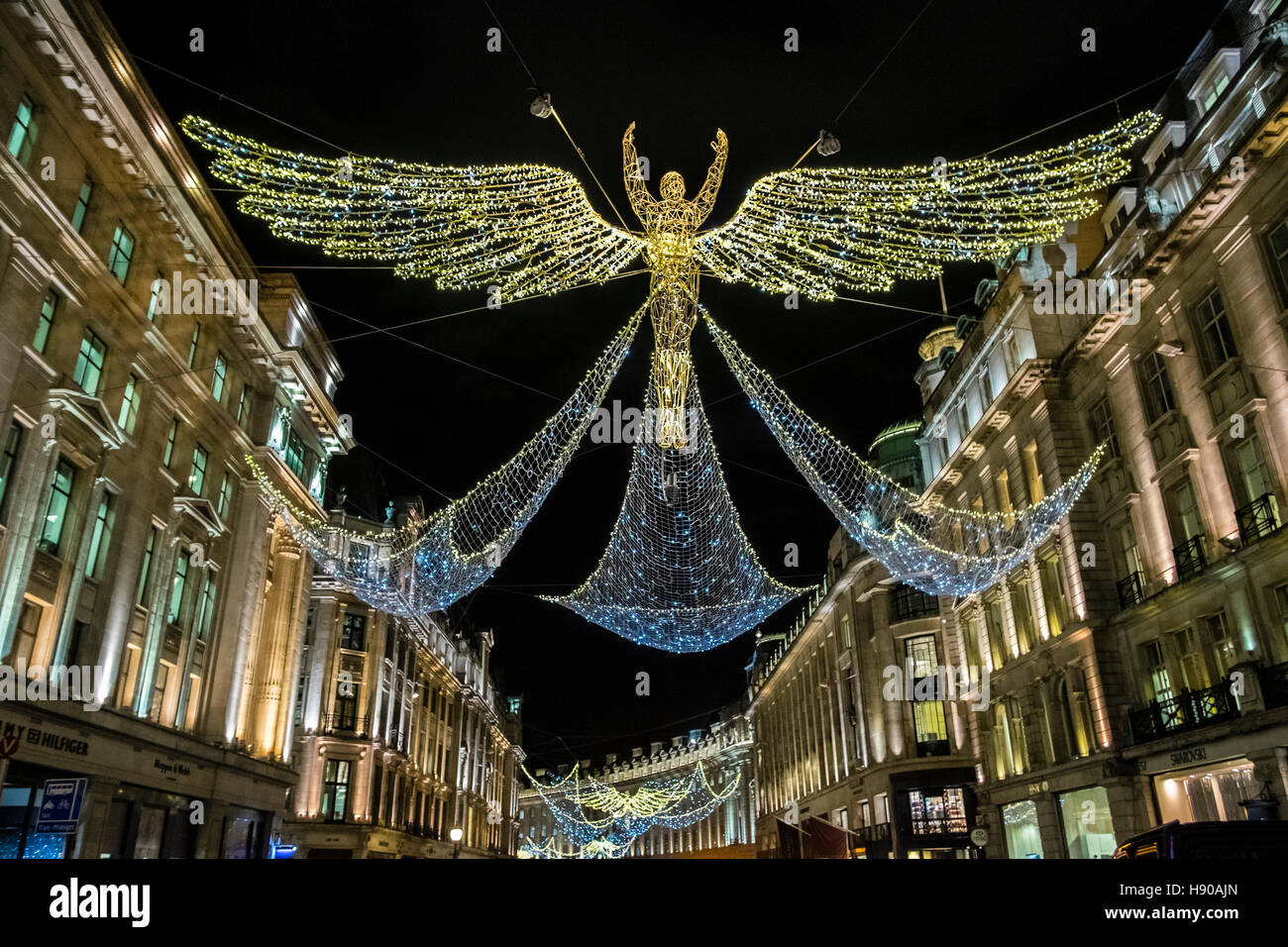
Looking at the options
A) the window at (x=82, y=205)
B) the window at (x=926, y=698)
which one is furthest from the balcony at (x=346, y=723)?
the window at (x=82, y=205)

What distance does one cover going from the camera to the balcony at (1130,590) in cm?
2342

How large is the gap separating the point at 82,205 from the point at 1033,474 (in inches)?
1094

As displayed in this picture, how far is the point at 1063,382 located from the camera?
1084 inches

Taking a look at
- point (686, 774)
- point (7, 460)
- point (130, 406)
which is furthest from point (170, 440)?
point (686, 774)

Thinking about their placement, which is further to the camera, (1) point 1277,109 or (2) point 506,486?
(1) point 1277,109

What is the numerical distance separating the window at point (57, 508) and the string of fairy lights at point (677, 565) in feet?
36.6

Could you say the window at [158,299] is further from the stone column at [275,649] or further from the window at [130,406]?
the stone column at [275,649]

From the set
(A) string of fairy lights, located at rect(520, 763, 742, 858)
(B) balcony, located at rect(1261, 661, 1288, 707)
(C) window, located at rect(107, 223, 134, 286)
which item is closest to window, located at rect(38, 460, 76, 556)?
(C) window, located at rect(107, 223, 134, 286)

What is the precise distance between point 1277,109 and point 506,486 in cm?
1698

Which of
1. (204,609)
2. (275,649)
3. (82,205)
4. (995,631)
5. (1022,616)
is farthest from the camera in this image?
(995,631)

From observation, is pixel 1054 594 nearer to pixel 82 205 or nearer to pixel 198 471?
pixel 198 471

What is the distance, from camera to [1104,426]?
25719mm
